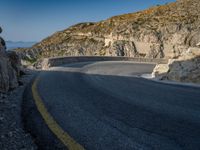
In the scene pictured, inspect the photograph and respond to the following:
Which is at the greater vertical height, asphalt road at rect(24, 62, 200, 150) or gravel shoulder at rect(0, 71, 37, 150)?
gravel shoulder at rect(0, 71, 37, 150)

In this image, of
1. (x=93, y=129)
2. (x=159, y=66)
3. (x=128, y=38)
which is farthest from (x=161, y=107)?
(x=128, y=38)

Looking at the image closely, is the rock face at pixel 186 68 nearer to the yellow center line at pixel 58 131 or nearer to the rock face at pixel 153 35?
the yellow center line at pixel 58 131

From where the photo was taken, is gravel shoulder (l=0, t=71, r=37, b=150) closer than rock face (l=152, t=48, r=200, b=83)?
Yes

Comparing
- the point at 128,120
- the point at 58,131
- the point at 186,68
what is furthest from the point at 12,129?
the point at 186,68

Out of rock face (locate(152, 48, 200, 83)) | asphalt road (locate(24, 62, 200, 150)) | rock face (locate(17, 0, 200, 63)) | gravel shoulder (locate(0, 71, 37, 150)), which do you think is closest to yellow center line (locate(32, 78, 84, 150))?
asphalt road (locate(24, 62, 200, 150))

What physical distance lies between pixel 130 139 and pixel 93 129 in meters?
0.81

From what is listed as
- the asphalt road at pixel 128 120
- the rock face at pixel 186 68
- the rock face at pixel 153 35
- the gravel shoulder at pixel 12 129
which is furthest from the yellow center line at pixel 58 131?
the rock face at pixel 153 35

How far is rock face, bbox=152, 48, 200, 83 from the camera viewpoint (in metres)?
13.8

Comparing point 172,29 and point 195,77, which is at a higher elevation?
point 172,29

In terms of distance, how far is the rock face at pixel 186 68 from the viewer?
13.8 m

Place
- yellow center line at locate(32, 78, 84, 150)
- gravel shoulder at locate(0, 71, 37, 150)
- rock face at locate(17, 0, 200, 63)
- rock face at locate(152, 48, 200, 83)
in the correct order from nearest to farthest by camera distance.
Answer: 1. yellow center line at locate(32, 78, 84, 150)
2. gravel shoulder at locate(0, 71, 37, 150)
3. rock face at locate(152, 48, 200, 83)
4. rock face at locate(17, 0, 200, 63)

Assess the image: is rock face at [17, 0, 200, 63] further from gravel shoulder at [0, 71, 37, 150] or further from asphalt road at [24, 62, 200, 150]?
gravel shoulder at [0, 71, 37, 150]

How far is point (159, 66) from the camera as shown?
1734 centimetres

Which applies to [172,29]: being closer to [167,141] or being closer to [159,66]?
[159,66]
